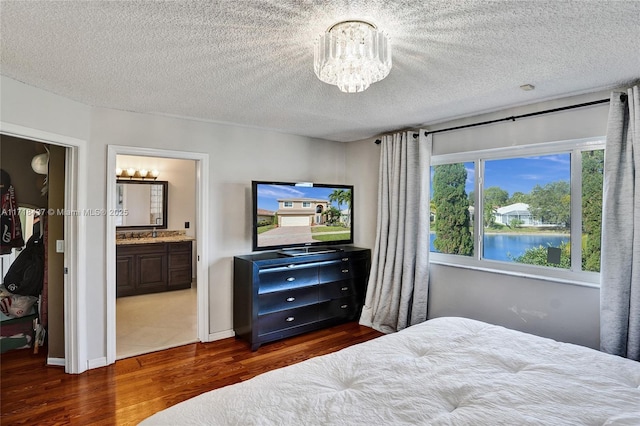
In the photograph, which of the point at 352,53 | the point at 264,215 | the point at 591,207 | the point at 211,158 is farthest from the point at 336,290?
the point at 352,53

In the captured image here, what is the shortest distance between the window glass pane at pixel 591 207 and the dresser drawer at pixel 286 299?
2.52 metres

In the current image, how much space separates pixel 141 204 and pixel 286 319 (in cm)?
385

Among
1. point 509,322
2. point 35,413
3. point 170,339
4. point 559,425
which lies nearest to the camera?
point 559,425

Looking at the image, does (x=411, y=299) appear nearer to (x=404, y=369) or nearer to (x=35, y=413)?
(x=404, y=369)

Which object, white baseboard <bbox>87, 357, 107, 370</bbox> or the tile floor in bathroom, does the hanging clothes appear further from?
white baseboard <bbox>87, 357, 107, 370</bbox>

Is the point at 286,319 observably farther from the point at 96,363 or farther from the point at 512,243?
the point at 512,243

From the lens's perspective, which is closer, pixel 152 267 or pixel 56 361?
pixel 56 361

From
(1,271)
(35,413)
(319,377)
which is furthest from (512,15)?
(1,271)

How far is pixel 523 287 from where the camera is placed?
301cm

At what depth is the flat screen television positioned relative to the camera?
12.2ft

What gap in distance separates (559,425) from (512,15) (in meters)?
1.73

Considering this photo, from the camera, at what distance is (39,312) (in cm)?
341

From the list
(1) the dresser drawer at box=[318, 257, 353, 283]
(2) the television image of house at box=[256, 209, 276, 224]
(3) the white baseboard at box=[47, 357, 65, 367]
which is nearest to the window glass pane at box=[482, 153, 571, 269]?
(1) the dresser drawer at box=[318, 257, 353, 283]

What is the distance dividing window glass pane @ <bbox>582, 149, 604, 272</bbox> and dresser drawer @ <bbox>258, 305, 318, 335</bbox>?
101 inches
